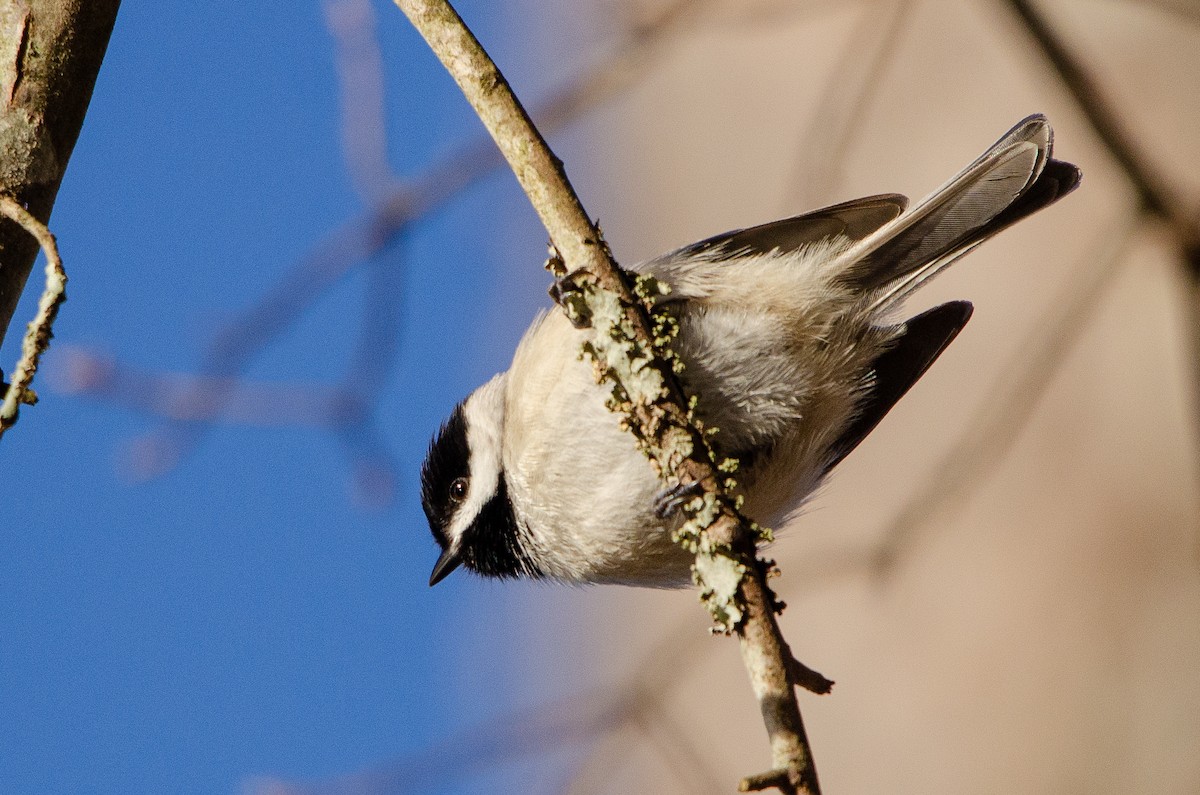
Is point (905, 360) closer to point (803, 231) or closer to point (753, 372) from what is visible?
point (803, 231)

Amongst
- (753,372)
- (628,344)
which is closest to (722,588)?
(628,344)

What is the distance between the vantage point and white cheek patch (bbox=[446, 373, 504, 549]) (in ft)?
8.44

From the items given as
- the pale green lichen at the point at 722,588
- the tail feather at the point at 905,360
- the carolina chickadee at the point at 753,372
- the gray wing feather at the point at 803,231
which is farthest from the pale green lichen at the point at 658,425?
the tail feather at the point at 905,360

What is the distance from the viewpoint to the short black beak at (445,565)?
2781 millimetres

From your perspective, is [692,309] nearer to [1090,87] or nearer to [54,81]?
[1090,87]

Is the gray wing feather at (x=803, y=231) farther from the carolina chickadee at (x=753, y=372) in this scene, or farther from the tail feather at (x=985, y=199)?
the tail feather at (x=985, y=199)

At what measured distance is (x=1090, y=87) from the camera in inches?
80.9

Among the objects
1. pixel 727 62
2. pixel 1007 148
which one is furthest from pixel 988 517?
pixel 727 62

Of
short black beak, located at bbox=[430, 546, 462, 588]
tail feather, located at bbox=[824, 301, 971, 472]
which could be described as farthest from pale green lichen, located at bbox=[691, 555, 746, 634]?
short black beak, located at bbox=[430, 546, 462, 588]

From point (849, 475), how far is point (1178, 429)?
1183 millimetres

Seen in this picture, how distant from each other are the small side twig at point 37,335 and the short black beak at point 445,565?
1.45m

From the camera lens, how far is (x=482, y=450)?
8.68ft

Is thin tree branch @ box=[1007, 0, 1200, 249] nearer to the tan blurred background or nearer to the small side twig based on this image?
the tan blurred background

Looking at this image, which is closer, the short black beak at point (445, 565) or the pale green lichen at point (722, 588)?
the pale green lichen at point (722, 588)
